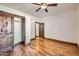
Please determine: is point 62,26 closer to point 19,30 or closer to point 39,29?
point 39,29

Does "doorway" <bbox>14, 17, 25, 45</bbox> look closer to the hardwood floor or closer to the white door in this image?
the white door

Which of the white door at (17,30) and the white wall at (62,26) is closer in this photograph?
the white wall at (62,26)

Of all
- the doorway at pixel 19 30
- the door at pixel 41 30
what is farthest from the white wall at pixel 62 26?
the doorway at pixel 19 30

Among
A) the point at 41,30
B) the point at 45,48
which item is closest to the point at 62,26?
the point at 41,30

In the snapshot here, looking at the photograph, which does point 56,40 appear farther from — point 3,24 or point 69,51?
point 3,24

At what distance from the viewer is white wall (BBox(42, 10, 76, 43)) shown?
2.39m

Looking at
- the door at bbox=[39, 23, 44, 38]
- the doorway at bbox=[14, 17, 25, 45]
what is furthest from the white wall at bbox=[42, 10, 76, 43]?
the doorway at bbox=[14, 17, 25, 45]

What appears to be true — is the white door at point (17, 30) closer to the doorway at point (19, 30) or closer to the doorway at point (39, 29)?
the doorway at point (19, 30)

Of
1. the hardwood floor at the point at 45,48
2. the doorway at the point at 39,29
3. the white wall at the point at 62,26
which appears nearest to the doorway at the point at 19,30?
the hardwood floor at the point at 45,48

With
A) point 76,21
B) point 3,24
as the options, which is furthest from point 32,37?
point 76,21

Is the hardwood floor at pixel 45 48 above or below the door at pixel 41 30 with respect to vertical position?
below

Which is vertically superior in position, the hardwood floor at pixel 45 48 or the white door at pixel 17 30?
the white door at pixel 17 30

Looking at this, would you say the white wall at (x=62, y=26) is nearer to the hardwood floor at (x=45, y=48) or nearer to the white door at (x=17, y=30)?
the hardwood floor at (x=45, y=48)

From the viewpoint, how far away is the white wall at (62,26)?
239 centimetres
